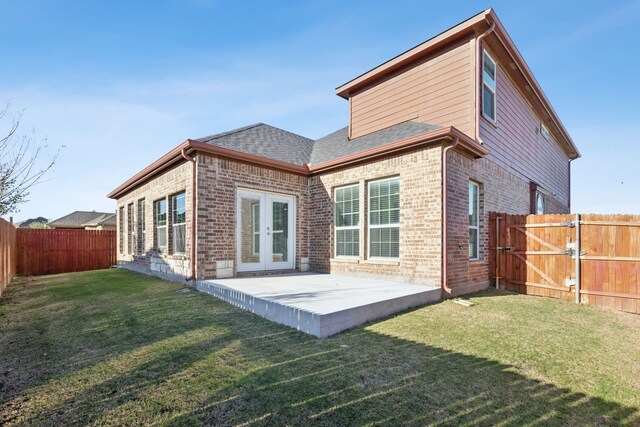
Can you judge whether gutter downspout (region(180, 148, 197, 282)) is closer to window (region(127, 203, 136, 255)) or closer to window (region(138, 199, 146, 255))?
window (region(138, 199, 146, 255))

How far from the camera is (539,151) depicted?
11508mm

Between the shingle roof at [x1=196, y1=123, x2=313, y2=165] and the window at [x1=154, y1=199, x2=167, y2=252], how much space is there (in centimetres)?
249

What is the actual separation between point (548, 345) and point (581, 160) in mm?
18484

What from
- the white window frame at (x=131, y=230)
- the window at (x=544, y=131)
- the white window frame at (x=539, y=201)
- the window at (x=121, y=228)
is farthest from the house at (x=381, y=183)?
the window at (x=121, y=228)

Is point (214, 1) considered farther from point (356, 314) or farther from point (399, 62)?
point (356, 314)

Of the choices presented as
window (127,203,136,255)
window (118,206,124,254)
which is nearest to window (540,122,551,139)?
window (127,203,136,255)

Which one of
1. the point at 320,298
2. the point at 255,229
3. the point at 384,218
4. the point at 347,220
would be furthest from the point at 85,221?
the point at 320,298

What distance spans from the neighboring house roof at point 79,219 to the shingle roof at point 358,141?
2683 centimetres

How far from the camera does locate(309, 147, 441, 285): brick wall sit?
20.0 feet

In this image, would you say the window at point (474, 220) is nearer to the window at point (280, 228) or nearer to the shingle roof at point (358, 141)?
the shingle roof at point (358, 141)

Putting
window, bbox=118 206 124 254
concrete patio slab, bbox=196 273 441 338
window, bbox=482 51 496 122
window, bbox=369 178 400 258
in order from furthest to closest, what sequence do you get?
1. window, bbox=118 206 124 254
2. window, bbox=482 51 496 122
3. window, bbox=369 178 400 258
4. concrete patio slab, bbox=196 273 441 338

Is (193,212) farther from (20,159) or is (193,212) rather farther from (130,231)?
(130,231)

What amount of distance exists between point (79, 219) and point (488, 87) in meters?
38.3

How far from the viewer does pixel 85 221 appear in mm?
31750
